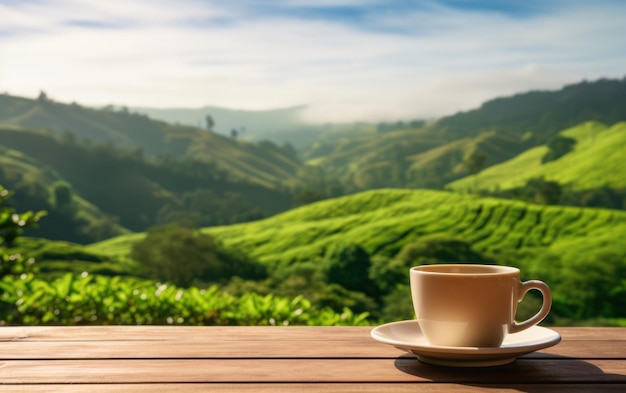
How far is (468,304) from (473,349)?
0.05 m

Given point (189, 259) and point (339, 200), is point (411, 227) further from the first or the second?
point (189, 259)

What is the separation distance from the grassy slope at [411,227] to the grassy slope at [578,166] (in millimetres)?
757

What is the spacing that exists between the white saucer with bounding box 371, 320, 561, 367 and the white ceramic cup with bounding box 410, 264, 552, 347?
0.07 ft

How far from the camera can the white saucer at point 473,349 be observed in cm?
72

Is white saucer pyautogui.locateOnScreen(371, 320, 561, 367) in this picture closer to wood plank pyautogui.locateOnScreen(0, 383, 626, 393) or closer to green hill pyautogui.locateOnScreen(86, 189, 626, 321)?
wood plank pyautogui.locateOnScreen(0, 383, 626, 393)

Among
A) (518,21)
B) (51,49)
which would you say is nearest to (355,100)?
(518,21)

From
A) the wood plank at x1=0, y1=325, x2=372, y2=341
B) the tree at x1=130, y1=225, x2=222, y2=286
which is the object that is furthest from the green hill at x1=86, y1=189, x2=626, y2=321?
the wood plank at x1=0, y1=325, x2=372, y2=341

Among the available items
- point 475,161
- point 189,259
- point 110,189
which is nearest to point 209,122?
point 110,189

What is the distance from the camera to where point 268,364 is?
77cm

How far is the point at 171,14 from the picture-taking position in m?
13.7

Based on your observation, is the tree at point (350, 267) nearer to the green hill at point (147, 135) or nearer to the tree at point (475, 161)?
the tree at point (475, 161)

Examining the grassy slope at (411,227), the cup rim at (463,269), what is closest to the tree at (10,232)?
the cup rim at (463,269)

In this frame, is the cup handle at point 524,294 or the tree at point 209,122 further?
the tree at point 209,122

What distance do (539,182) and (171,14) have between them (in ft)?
26.5
